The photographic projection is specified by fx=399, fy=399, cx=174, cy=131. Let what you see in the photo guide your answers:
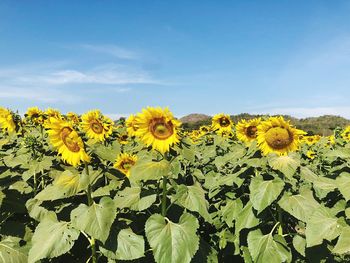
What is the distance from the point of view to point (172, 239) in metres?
3.66

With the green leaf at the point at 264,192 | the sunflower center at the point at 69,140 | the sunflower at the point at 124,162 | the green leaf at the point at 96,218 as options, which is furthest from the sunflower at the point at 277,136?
the sunflower center at the point at 69,140

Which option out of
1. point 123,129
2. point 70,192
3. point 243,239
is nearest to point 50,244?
point 70,192

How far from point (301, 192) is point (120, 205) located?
2036 millimetres

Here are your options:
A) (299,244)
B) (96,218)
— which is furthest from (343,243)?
(96,218)

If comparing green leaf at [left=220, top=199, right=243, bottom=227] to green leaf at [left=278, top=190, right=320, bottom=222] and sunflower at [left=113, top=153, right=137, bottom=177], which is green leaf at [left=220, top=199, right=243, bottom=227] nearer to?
green leaf at [left=278, top=190, right=320, bottom=222]

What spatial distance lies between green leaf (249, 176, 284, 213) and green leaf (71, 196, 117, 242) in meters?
1.57

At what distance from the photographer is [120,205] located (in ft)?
13.1

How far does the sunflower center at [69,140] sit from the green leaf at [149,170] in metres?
0.60

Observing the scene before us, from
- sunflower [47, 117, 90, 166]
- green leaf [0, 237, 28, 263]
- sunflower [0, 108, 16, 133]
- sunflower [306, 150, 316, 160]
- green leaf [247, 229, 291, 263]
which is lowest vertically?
green leaf [247, 229, 291, 263]

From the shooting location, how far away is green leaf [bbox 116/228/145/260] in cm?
361

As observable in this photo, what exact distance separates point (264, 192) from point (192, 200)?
0.81 meters

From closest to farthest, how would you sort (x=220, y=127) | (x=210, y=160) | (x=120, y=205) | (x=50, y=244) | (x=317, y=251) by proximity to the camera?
(x=50, y=244) < (x=120, y=205) < (x=317, y=251) < (x=210, y=160) < (x=220, y=127)

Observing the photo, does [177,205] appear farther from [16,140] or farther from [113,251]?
[16,140]

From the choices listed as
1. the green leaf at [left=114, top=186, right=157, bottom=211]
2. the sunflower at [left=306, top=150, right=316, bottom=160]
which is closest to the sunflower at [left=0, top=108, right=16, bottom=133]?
the green leaf at [left=114, top=186, right=157, bottom=211]
